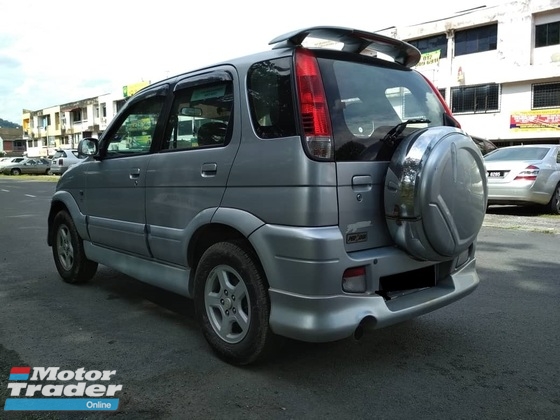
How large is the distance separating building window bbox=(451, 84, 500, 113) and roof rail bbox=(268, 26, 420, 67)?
2660 centimetres

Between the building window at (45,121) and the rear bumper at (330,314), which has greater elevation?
the building window at (45,121)

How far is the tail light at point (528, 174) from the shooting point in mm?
9469

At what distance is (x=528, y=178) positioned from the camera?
9.48 m

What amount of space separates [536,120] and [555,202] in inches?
709

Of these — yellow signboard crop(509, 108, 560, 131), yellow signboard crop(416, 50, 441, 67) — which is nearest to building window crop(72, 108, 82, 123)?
yellow signboard crop(416, 50, 441, 67)

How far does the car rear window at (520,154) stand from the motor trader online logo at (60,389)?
942 centimetres

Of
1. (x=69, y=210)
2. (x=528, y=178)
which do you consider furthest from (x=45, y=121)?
(x=69, y=210)

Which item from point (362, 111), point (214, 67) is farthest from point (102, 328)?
point (362, 111)

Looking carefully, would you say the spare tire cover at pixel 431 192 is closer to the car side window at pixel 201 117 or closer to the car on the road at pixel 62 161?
the car side window at pixel 201 117

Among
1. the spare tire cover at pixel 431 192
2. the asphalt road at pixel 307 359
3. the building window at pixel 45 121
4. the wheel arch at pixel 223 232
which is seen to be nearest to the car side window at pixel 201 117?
the wheel arch at pixel 223 232

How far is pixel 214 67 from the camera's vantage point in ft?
11.2

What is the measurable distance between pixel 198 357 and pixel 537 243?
18.5 feet

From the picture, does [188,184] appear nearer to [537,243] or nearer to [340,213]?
[340,213]

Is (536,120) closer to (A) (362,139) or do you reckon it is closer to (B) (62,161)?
(A) (362,139)
